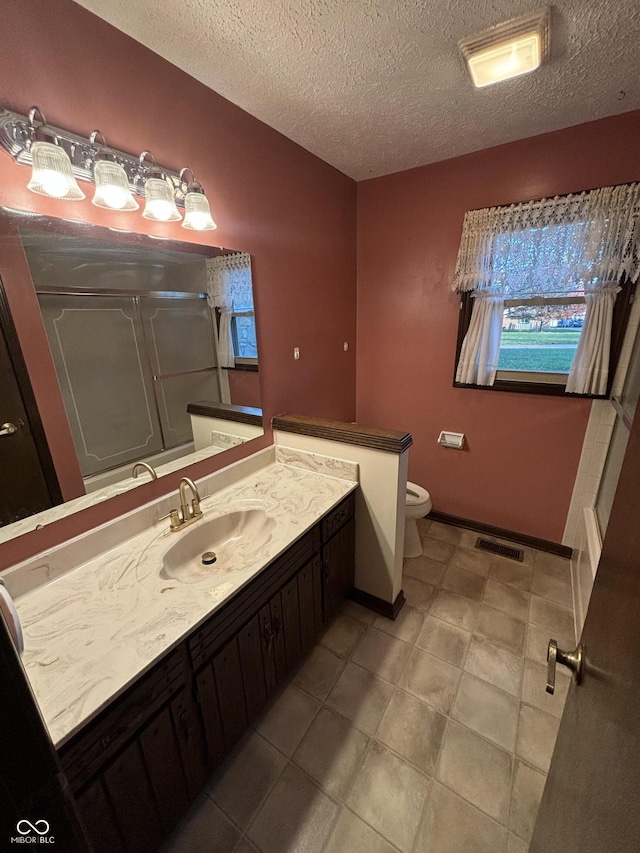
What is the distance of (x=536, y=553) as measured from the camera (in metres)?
2.28

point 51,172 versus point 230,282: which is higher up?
point 51,172

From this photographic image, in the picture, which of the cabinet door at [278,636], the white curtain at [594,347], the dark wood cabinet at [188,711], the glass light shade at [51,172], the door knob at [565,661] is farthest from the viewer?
the white curtain at [594,347]

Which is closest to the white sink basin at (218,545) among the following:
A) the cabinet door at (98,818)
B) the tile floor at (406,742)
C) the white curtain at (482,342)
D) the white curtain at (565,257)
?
the cabinet door at (98,818)

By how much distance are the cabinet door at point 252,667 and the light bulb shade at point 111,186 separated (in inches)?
57.4

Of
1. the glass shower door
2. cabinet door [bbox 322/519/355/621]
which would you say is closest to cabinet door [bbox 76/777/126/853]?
the glass shower door

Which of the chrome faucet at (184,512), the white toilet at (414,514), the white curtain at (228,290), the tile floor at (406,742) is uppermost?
the white curtain at (228,290)

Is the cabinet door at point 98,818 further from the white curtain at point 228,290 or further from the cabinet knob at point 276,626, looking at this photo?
the white curtain at point 228,290

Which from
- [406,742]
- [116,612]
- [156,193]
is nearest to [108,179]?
[156,193]

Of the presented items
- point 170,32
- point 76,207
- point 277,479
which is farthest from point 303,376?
point 170,32

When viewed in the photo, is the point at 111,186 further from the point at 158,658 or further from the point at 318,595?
the point at 318,595

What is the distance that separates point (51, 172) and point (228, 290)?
744 millimetres

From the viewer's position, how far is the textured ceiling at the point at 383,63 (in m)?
1.06

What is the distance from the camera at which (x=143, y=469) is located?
1336 millimetres

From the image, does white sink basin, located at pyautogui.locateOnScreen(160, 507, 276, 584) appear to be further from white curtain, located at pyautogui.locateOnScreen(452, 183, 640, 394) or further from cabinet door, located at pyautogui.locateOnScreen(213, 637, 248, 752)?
white curtain, located at pyautogui.locateOnScreen(452, 183, 640, 394)
